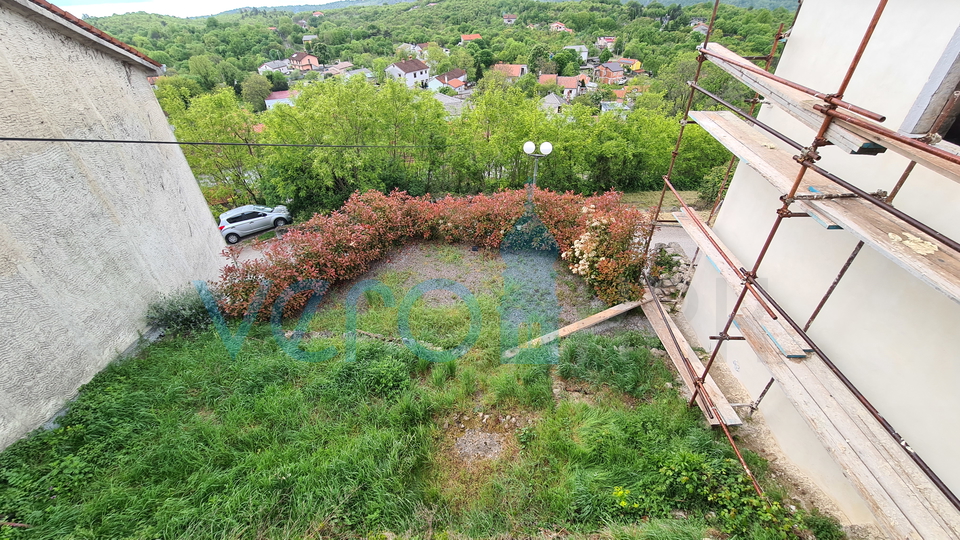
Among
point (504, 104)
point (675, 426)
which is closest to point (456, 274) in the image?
point (675, 426)

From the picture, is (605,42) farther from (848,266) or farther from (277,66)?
(848,266)

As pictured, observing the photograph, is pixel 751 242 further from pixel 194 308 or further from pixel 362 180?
pixel 362 180

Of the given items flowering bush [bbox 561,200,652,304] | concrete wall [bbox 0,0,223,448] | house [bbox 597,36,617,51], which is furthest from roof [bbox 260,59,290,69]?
flowering bush [bbox 561,200,652,304]

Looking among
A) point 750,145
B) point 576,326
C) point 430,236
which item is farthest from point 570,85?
point 750,145

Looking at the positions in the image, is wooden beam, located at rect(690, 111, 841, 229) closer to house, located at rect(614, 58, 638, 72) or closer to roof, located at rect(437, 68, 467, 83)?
roof, located at rect(437, 68, 467, 83)

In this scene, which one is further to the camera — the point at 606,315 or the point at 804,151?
the point at 606,315

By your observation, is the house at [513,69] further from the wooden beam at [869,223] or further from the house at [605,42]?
the wooden beam at [869,223]
